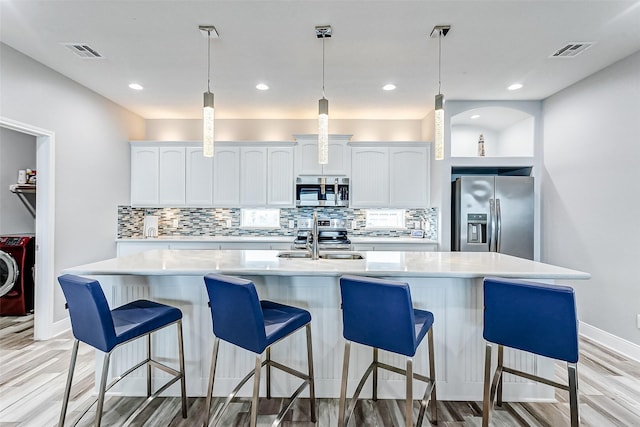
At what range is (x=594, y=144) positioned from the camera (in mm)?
3271

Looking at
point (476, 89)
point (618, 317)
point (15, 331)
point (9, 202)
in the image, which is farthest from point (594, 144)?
point (9, 202)

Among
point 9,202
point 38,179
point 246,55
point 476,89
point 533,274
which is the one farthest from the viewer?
point 9,202

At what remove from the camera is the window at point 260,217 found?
16.8ft

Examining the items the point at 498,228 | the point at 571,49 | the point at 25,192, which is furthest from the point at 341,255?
the point at 25,192

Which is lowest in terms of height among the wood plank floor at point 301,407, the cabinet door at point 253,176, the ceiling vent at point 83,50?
the wood plank floor at point 301,407

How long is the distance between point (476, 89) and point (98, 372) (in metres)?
4.48

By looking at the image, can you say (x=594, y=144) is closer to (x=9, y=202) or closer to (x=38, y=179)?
(x=38, y=179)

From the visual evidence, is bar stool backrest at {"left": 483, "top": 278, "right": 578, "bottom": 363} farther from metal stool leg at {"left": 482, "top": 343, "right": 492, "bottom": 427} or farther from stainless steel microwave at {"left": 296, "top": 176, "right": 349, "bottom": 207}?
stainless steel microwave at {"left": 296, "top": 176, "right": 349, "bottom": 207}

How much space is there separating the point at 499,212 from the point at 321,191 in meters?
2.33

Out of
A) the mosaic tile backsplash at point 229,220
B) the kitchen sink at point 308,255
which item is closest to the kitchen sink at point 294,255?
the kitchen sink at point 308,255

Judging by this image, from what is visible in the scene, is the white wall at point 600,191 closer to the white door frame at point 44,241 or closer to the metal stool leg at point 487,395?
the metal stool leg at point 487,395

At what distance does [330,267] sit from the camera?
2.05 m

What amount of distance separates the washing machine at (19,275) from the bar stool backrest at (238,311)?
11.9 feet

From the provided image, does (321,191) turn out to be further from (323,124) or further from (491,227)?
(323,124)
